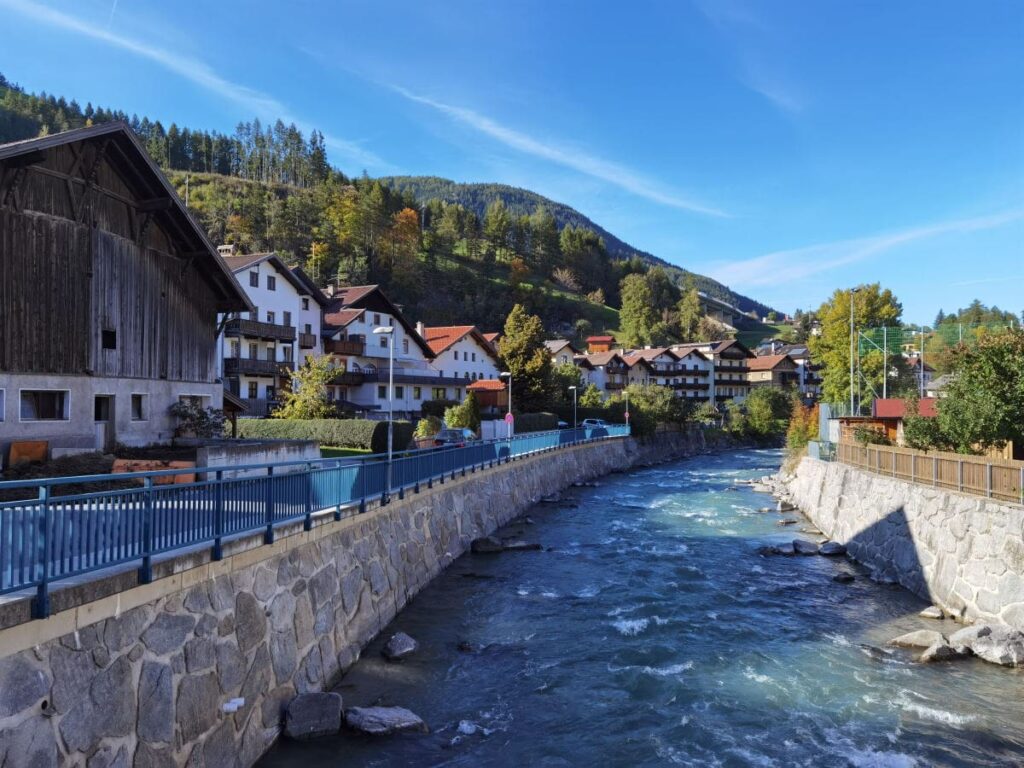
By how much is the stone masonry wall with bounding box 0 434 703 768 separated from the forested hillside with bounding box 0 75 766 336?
3769 inches

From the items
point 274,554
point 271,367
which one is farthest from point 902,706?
point 271,367

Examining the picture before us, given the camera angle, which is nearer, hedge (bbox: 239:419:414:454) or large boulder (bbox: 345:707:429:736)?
large boulder (bbox: 345:707:429:736)

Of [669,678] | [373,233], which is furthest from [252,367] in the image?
[373,233]

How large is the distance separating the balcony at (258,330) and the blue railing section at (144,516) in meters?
29.8

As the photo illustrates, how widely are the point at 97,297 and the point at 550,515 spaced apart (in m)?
23.2

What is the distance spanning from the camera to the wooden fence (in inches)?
701

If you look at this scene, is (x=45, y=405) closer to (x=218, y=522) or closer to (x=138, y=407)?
(x=138, y=407)

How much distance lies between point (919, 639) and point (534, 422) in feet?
143

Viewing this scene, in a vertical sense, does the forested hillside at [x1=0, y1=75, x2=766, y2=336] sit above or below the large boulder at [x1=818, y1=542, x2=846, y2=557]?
above

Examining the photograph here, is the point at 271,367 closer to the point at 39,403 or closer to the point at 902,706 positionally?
the point at 39,403

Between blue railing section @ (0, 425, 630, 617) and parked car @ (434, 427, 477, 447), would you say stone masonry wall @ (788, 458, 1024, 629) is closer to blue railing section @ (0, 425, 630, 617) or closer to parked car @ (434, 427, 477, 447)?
blue railing section @ (0, 425, 630, 617)

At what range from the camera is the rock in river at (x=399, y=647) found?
14.8 m

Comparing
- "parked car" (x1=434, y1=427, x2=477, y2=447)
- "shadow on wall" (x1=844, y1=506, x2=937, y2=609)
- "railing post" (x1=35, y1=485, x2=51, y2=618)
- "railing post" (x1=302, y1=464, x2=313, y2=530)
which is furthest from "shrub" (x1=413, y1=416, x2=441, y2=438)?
"railing post" (x1=35, y1=485, x2=51, y2=618)

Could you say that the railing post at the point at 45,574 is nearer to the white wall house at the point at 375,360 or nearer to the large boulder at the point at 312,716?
the large boulder at the point at 312,716
